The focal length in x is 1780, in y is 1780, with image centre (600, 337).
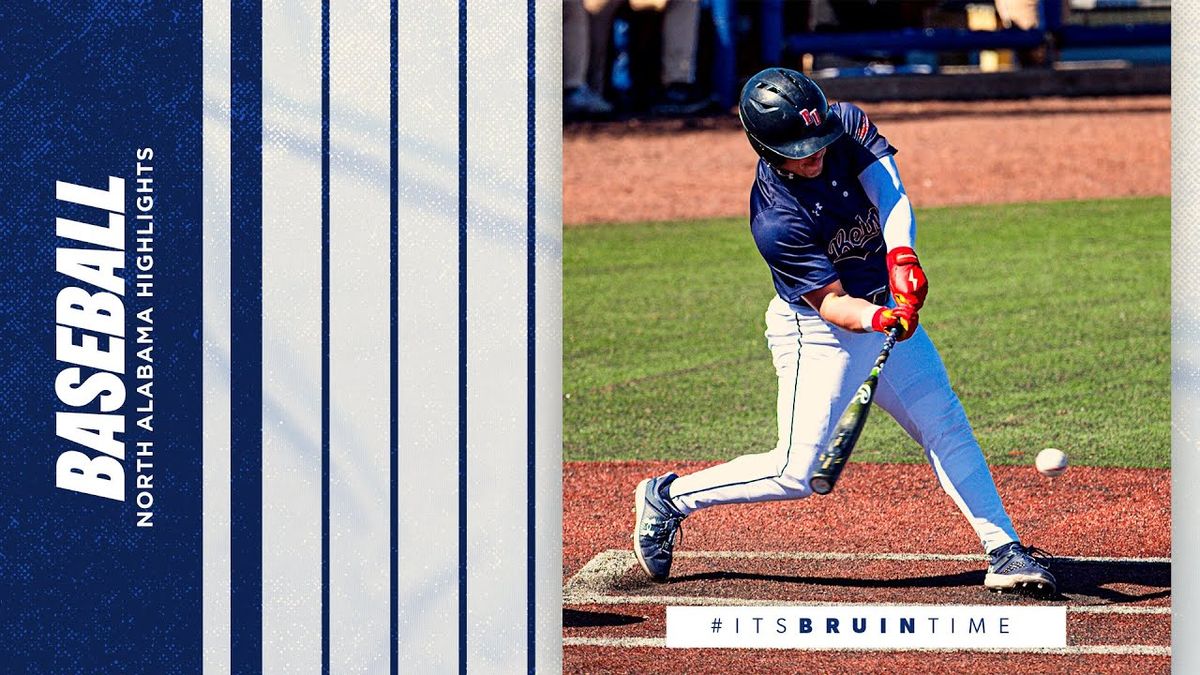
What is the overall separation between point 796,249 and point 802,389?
0.41 meters

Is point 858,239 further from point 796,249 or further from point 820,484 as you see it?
point 820,484

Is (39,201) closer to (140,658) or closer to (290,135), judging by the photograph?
(290,135)

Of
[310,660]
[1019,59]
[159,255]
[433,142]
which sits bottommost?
[310,660]

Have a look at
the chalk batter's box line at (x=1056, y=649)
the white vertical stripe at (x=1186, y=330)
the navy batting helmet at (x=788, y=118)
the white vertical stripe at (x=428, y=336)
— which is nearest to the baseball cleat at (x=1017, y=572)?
the chalk batter's box line at (x=1056, y=649)

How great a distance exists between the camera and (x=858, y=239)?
4.97 metres

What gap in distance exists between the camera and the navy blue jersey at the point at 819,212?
4844 mm

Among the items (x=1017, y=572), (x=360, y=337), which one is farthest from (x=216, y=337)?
(x=1017, y=572)

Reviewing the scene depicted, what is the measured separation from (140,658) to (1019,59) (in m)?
15.3

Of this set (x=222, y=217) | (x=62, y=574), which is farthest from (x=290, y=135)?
(x=62, y=574)

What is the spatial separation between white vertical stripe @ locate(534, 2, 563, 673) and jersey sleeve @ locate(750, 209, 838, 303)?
3.85 feet

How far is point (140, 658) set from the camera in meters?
Answer: 3.82

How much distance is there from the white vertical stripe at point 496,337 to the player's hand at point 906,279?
121 cm

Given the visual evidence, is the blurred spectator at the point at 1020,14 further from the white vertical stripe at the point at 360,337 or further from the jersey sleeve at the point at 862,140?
the white vertical stripe at the point at 360,337

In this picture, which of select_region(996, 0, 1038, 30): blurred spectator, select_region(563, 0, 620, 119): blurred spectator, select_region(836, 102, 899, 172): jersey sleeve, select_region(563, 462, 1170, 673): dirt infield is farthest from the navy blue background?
select_region(996, 0, 1038, 30): blurred spectator
